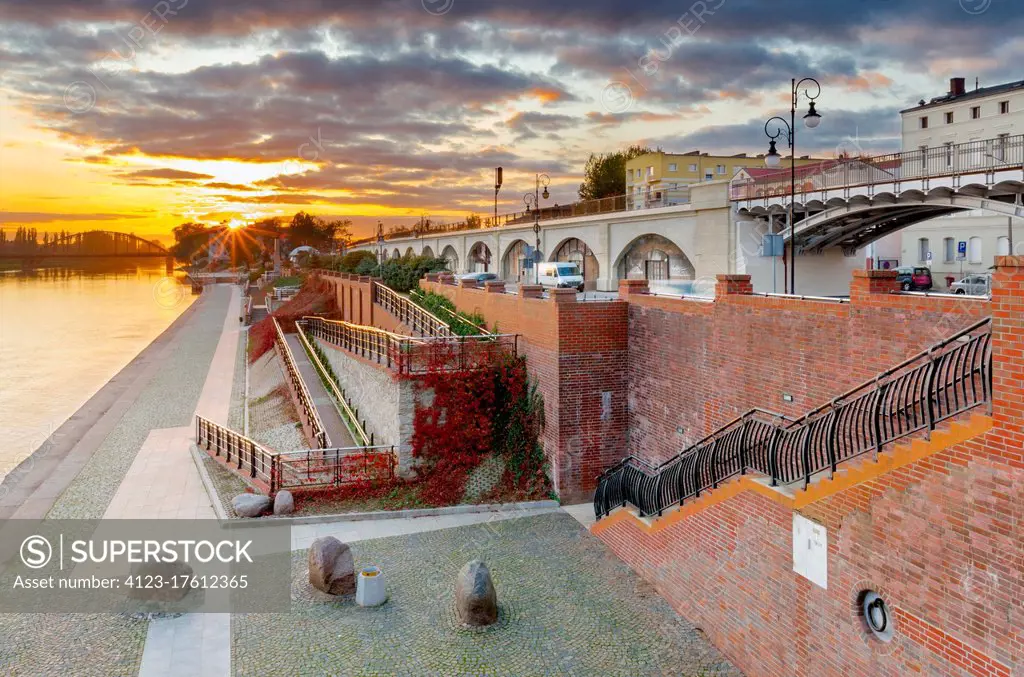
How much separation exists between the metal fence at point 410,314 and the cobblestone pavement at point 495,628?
7969 millimetres

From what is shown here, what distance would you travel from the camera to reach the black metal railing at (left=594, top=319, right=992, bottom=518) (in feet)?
24.5

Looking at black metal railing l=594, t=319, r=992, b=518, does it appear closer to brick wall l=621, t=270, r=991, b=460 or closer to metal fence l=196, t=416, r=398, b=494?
brick wall l=621, t=270, r=991, b=460

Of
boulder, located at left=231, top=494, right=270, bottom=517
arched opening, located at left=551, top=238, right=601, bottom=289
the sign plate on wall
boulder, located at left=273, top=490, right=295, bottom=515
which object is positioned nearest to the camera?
the sign plate on wall

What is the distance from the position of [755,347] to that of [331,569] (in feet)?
25.7

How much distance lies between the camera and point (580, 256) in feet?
177

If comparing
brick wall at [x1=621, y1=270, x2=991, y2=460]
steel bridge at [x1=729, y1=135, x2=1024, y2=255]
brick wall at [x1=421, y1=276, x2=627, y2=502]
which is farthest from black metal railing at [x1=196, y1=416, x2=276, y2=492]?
steel bridge at [x1=729, y1=135, x2=1024, y2=255]

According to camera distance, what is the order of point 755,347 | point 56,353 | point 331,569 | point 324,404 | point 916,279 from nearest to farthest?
point 331,569 → point 755,347 → point 324,404 → point 916,279 → point 56,353

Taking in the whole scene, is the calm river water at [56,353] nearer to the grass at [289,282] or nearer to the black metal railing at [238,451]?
the black metal railing at [238,451]

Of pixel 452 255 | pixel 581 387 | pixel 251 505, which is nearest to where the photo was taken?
pixel 251 505

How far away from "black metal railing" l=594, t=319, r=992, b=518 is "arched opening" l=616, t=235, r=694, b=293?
2561cm

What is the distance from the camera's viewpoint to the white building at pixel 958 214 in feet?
141

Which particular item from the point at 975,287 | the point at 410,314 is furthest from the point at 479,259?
the point at 975,287

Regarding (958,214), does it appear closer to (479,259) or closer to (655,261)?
(655,261)

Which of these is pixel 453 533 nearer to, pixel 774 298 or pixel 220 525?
pixel 220 525
